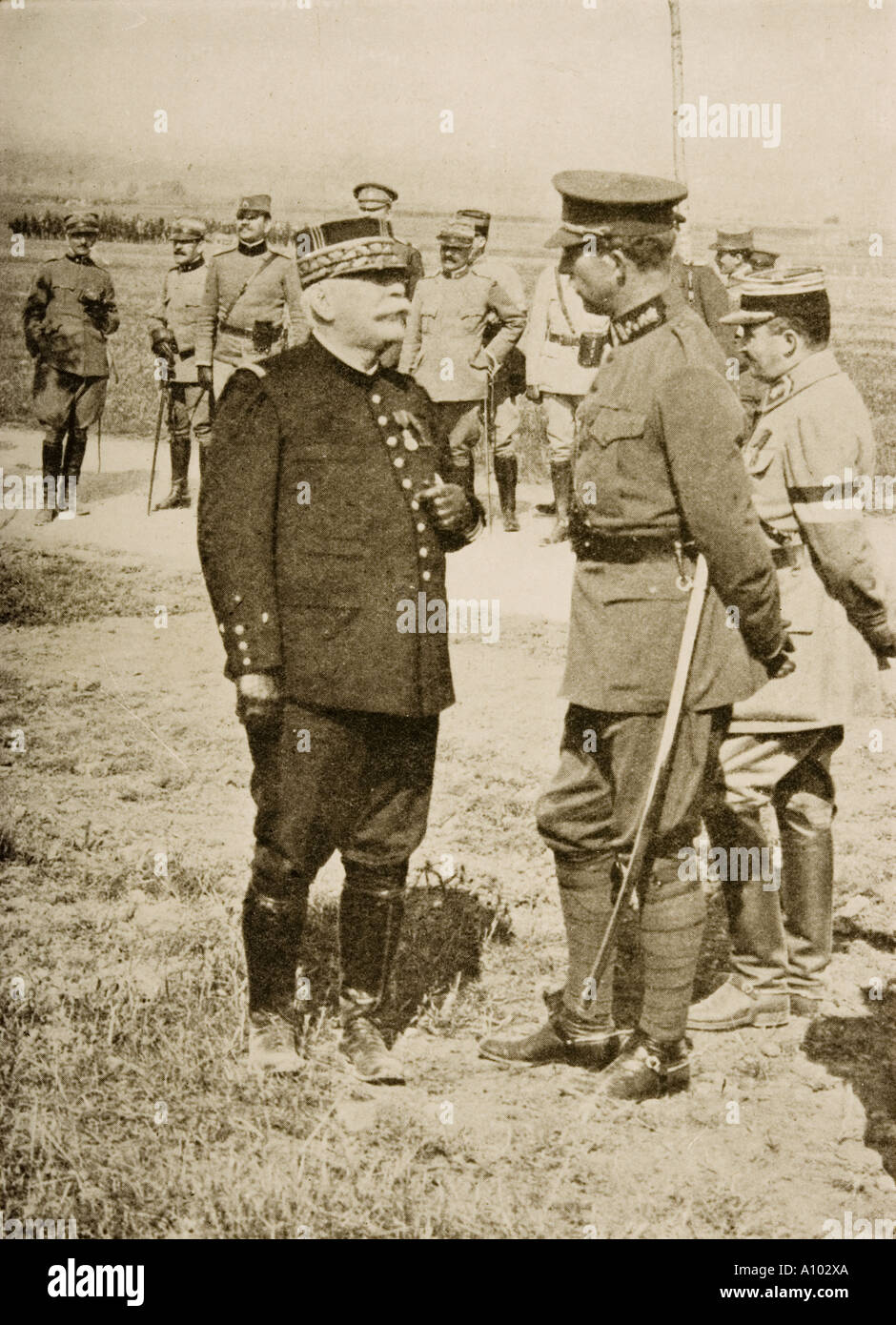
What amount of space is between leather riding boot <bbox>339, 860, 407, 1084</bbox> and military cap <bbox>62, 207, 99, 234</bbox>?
4193mm

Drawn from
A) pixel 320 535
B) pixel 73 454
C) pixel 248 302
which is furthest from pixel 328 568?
pixel 248 302

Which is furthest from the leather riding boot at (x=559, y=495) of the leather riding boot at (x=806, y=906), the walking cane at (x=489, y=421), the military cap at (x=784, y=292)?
the military cap at (x=784, y=292)

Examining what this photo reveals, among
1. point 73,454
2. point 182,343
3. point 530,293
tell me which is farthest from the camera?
point 530,293

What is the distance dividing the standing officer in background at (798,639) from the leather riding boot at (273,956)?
1180 mm

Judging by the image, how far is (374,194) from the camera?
4562 mm

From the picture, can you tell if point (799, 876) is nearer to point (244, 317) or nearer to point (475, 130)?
point (475, 130)

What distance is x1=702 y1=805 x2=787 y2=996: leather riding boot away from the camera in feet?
14.5

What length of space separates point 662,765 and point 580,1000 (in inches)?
28.3

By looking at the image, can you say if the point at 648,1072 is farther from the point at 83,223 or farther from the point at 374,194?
the point at 83,223

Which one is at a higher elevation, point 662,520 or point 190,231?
point 190,231

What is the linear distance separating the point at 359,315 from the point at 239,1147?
1999 mm

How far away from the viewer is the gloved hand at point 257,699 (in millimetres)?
3793

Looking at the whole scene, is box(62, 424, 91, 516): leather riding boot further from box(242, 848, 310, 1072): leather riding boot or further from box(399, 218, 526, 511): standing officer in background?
box(242, 848, 310, 1072): leather riding boot

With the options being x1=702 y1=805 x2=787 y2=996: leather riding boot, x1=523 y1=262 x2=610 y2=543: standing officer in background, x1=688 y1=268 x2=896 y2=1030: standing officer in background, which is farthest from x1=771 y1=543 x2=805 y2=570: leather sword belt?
x1=523 y1=262 x2=610 y2=543: standing officer in background
